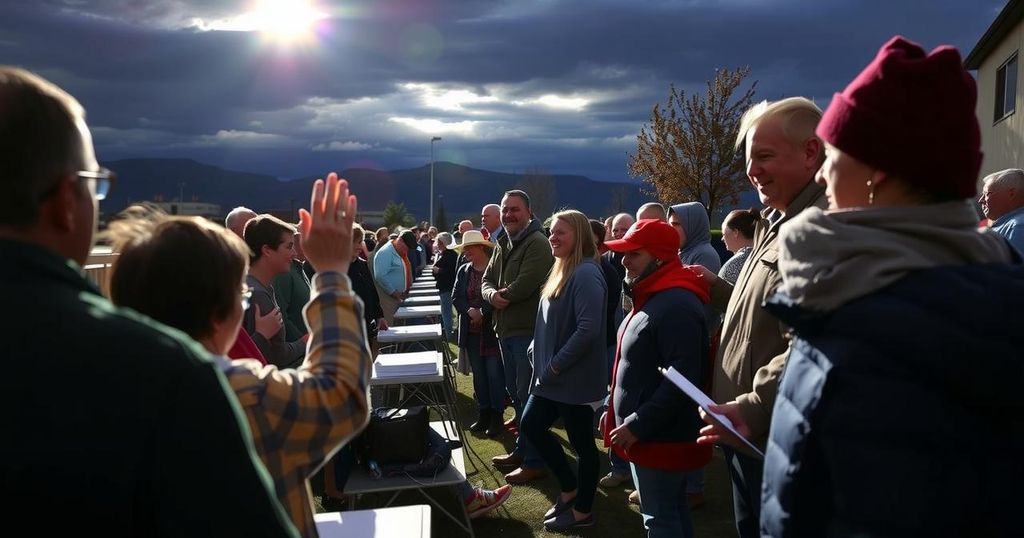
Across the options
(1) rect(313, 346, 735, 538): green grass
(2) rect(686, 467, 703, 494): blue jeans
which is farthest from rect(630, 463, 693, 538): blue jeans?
(2) rect(686, 467, 703, 494): blue jeans

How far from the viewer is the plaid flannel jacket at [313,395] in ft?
5.01

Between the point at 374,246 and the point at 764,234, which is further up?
the point at 764,234

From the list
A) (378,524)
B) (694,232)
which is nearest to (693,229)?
(694,232)

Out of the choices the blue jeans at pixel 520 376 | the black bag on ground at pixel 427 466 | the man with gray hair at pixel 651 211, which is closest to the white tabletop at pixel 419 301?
the blue jeans at pixel 520 376

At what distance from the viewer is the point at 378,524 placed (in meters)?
2.78

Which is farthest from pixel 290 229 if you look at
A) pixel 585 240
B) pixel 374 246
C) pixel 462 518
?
pixel 374 246

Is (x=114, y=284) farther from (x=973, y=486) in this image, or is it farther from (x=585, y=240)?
(x=585, y=240)

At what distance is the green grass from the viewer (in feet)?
16.0

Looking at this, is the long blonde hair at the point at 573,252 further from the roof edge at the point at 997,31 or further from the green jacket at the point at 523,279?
the roof edge at the point at 997,31

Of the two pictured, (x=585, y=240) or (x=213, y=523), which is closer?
(x=213, y=523)

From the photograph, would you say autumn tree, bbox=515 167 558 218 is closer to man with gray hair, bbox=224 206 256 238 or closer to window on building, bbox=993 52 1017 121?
window on building, bbox=993 52 1017 121

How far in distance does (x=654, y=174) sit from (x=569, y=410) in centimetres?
3235

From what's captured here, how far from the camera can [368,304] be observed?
7.64 meters

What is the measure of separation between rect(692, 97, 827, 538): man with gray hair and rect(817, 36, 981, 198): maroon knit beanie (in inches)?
37.4
